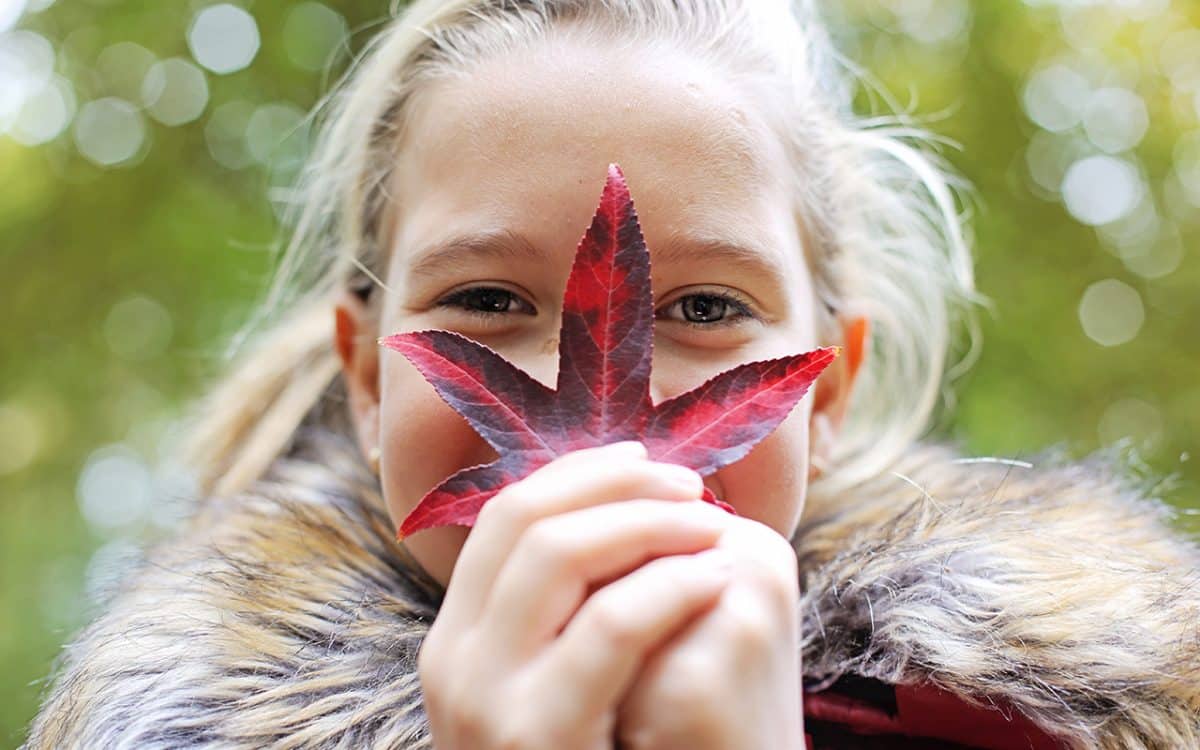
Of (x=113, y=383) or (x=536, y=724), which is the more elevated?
(x=113, y=383)

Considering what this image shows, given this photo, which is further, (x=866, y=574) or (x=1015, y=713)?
(x=866, y=574)

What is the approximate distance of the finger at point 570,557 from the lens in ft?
2.37

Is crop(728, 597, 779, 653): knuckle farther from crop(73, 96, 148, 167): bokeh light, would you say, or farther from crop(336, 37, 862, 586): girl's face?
crop(73, 96, 148, 167): bokeh light

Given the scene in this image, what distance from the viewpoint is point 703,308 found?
3.88 feet

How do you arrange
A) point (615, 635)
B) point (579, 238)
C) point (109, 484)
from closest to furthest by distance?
1. point (615, 635)
2. point (579, 238)
3. point (109, 484)

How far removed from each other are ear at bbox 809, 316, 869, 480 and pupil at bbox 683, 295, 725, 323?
0.38 metres

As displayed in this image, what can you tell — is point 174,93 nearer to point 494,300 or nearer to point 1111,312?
point 494,300

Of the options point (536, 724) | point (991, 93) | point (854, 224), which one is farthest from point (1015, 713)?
point (991, 93)

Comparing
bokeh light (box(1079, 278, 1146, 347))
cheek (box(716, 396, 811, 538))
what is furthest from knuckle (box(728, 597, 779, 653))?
bokeh light (box(1079, 278, 1146, 347))

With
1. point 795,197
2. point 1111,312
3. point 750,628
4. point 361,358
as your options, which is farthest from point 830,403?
point 1111,312

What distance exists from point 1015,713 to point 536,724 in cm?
69

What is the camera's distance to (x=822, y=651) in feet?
4.05

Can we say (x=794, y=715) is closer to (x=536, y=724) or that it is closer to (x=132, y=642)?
(x=536, y=724)

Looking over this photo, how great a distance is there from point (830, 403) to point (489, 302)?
1.99ft
